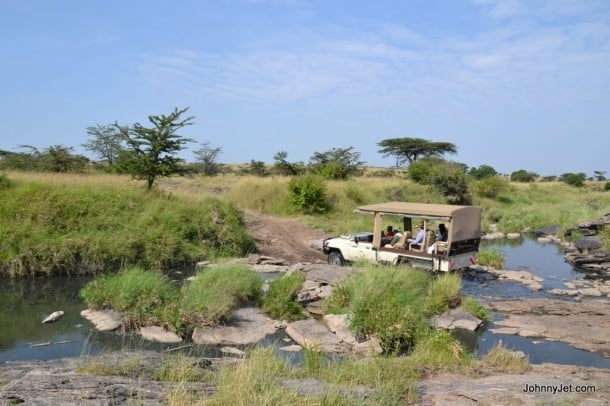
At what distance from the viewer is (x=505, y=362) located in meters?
8.39

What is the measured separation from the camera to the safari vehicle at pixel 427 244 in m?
14.9

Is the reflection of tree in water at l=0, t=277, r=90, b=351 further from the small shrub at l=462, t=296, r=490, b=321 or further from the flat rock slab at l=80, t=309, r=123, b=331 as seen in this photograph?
the small shrub at l=462, t=296, r=490, b=321

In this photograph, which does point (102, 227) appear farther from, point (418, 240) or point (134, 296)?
point (418, 240)

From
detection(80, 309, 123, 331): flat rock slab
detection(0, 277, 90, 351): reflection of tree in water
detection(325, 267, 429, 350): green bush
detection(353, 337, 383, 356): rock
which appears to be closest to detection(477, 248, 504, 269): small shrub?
detection(325, 267, 429, 350): green bush

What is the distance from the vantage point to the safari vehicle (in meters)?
14.9

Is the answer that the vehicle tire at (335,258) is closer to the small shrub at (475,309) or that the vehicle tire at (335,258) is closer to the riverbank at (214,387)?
the small shrub at (475,309)

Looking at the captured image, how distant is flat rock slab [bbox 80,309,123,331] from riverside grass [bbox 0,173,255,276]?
551 cm

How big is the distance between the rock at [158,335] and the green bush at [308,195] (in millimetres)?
18606

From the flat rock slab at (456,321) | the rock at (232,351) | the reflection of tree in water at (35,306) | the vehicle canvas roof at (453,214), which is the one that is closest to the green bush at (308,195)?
the vehicle canvas roof at (453,214)

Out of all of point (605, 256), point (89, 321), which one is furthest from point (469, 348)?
point (605, 256)

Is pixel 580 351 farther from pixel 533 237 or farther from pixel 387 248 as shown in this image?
pixel 533 237

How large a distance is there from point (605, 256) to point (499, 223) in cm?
1373

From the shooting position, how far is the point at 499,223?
35750 millimetres

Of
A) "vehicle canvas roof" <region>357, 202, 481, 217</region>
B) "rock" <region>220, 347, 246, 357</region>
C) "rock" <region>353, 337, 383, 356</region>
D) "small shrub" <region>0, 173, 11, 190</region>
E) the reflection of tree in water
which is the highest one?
"small shrub" <region>0, 173, 11, 190</region>
